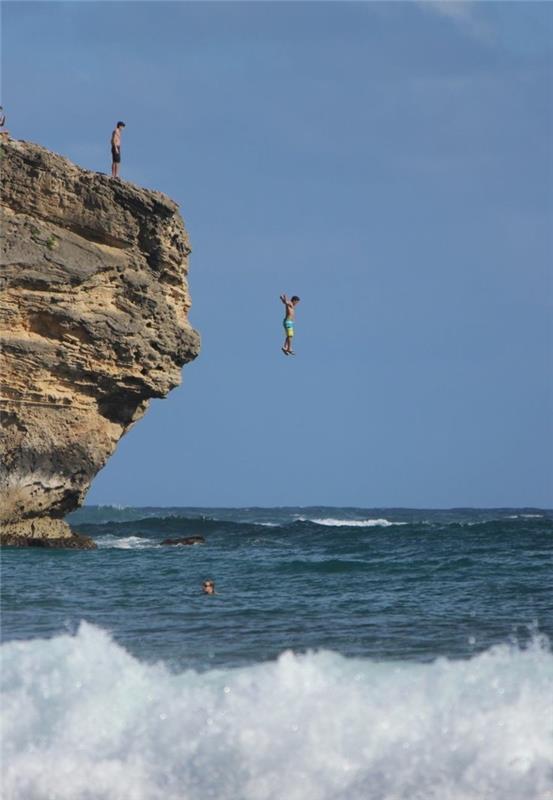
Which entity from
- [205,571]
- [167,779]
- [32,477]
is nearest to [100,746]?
[167,779]

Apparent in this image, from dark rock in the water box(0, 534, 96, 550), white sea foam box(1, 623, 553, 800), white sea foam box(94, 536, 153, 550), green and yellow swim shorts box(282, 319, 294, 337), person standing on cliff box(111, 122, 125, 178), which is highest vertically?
person standing on cliff box(111, 122, 125, 178)

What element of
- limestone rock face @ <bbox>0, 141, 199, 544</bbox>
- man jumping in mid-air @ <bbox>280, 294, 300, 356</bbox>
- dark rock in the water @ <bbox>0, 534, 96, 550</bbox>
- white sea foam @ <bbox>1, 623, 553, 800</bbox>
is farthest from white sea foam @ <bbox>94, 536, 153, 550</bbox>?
white sea foam @ <bbox>1, 623, 553, 800</bbox>

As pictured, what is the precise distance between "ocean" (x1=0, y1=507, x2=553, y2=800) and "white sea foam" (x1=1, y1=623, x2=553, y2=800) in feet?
0.05

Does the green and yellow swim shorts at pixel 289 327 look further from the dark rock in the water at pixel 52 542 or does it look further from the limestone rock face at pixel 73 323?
the dark rock in the water at pixel 52 542

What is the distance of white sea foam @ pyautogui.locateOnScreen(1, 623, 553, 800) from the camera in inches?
332

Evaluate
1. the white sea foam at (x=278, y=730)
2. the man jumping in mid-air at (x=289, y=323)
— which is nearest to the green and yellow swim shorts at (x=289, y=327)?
the man jumping in mid-air at (x=289, y=323)

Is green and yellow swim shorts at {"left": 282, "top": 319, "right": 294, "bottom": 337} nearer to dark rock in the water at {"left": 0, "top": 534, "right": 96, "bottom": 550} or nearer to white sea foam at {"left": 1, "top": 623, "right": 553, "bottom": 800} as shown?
dark rock in the water at {"left": 0, "top": 534, "right": 96, "bottom": 550}

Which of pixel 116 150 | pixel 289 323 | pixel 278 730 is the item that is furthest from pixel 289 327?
pixel 278 730

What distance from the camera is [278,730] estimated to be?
30.3 feet

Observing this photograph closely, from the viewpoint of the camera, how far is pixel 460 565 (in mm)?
21609

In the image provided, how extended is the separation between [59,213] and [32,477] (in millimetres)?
5682

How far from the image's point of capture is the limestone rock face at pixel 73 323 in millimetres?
23078

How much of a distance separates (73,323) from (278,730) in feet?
51.1

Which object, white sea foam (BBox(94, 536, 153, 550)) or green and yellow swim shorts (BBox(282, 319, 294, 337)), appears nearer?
green and yellow swim shorts (BBox(282, 319, 294, 337))
